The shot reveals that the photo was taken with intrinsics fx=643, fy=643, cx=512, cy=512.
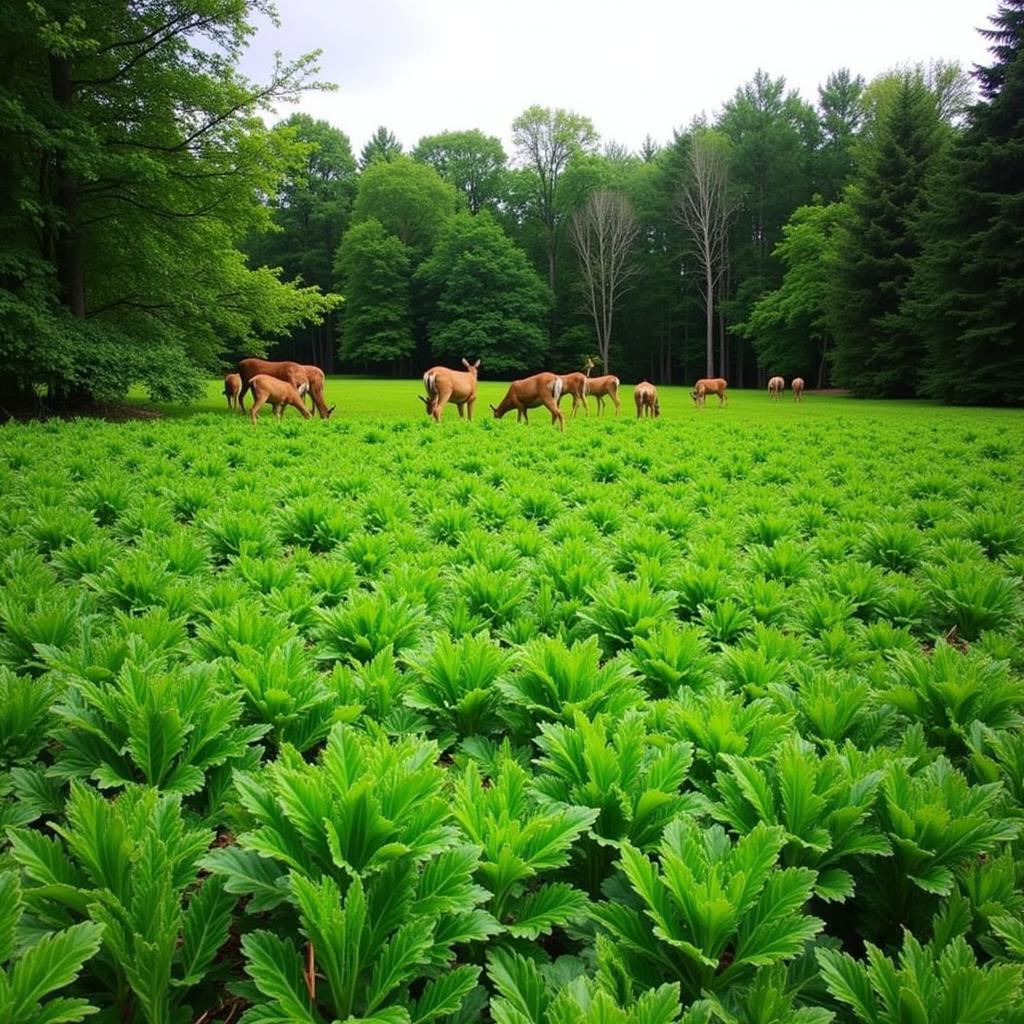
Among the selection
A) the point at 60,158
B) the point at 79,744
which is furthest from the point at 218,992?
the point at 60,158

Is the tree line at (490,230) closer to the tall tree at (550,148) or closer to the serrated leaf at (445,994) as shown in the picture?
the tall tree at (550,148)

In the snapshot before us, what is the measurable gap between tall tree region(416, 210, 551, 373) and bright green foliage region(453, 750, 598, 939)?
5341cm

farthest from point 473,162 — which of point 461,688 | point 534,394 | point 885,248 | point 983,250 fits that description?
point 461,688

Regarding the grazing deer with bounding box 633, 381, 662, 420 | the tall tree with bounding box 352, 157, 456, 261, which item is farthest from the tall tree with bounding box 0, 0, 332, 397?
the tall tree with bounding box 352, 157, 456, 261

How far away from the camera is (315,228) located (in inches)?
2589

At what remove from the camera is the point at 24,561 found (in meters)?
3.88

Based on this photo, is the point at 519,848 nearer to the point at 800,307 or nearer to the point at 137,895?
the point at 137,895

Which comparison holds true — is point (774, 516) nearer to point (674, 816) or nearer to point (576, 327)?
point (674, 816)

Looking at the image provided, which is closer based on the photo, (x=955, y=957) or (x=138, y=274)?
(x=955, y=957)

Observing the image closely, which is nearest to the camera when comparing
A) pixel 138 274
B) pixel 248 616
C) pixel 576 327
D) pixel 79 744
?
pixel 79 744

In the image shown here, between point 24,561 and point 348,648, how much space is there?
2.31 metres

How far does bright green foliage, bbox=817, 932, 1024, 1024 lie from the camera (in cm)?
122

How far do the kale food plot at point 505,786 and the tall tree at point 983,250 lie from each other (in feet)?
82.3

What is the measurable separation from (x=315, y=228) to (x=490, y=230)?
851 inches
